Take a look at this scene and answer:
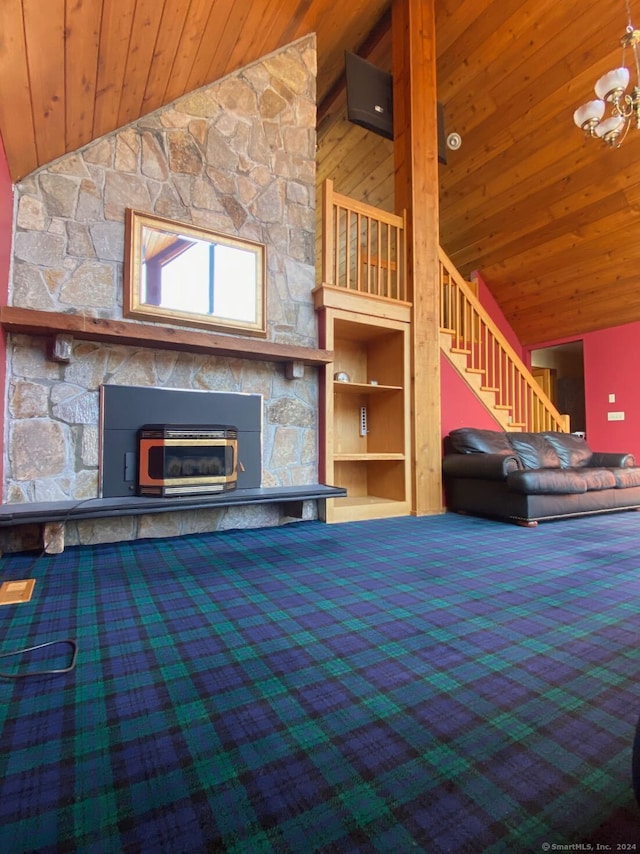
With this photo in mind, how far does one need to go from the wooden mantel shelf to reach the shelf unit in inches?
16.5

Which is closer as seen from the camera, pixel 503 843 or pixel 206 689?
pixel 503 843

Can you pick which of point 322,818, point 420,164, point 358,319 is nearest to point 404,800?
point 322,818

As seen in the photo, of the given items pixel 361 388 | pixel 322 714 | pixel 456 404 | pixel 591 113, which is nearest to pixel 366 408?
pixel 361 388

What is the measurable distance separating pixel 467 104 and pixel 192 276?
447cm

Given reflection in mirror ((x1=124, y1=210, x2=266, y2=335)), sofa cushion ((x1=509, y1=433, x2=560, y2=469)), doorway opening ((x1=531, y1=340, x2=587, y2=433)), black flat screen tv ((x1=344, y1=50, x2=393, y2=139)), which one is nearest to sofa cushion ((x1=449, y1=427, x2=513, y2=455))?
sofa cushion ((x1=509, y1=433, x2=560, y2=469))

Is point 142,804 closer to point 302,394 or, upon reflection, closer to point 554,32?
point 302,394

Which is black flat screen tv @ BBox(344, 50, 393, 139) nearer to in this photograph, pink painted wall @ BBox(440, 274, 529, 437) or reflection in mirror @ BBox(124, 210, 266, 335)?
reflection in mirror @ BBox(124, 210, 266, 335)

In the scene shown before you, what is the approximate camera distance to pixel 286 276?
3.40 meters

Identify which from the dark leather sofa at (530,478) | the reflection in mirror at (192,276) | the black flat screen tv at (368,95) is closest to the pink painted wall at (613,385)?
the dark leather sofa at (530,478)

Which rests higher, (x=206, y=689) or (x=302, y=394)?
(x=302, y=394)

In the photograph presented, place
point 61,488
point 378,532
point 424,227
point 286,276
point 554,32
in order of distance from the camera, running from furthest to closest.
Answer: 1. point 554,32
2. point 424,227
3. point 286,276
4. point 378,532
5. point 61,488

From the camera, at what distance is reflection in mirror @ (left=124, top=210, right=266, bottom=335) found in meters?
2.76

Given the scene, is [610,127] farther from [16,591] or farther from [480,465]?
[16,591]

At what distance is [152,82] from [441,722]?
11.7 feet
